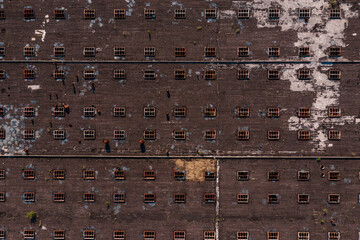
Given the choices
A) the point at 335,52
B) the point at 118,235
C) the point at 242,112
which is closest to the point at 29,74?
the point at 118,235

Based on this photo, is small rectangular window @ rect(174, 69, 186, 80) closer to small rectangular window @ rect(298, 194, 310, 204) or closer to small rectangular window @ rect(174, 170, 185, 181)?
small rectangular window @ rect(174, 170, 185, 181)

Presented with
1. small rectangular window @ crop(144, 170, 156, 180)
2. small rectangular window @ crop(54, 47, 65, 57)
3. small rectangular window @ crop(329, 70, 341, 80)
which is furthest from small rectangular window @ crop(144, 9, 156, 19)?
small rectangular window @ crop(329, 70, 341, 80)

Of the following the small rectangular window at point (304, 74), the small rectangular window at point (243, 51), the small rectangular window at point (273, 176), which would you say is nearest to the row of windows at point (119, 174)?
the small rectangular window at point (273, 176)

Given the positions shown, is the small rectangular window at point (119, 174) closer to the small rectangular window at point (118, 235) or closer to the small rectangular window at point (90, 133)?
the small rectangular window at point (90, 133)

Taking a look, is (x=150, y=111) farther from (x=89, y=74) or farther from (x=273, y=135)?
(x=273, y=135)

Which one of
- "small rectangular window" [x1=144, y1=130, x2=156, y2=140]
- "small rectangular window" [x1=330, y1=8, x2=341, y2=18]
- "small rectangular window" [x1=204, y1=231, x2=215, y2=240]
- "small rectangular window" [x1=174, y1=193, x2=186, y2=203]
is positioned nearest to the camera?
"small rectangular window" [x1=330, y1=8, x2=341, y2=18]

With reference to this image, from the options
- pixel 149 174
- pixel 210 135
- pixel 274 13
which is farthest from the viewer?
pixel 149 174
